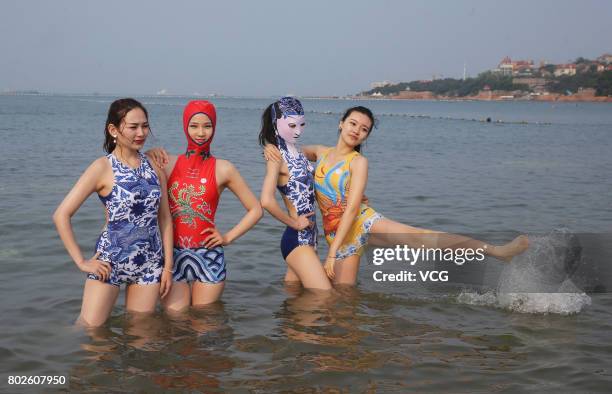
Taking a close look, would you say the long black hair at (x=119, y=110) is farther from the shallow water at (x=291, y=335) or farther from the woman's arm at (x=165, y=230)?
the shallow water at (x=291, y=335)

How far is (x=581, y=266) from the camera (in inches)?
313

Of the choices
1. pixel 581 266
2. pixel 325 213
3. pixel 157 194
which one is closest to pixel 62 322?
pixel 157 194

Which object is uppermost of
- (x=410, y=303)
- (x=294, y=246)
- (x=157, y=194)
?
(x=157, y=194)

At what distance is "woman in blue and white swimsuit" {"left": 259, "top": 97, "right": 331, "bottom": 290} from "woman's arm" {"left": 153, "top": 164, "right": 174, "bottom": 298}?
3.81 ft

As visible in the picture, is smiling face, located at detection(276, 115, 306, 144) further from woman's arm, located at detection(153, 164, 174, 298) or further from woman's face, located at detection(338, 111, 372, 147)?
woman's arm, located at detection(153, 164, 174, 298)

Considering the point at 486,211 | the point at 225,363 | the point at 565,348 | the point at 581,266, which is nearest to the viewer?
the point at 225,363

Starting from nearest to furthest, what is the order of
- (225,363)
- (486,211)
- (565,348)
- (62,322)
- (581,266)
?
(225,363) < (565,348) < (62,322) < (581,266) < (486,211)

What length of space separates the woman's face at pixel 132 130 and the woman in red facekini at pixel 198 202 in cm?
36

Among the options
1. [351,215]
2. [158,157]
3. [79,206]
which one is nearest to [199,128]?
[158,157]

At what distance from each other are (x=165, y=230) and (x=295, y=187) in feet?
5.03

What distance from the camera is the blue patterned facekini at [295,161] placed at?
6691 mm

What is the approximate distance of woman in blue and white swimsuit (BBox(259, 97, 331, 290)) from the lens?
6.71 m

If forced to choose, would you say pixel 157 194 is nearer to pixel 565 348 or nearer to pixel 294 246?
pixel 294 246

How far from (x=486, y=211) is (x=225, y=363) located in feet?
28.5
